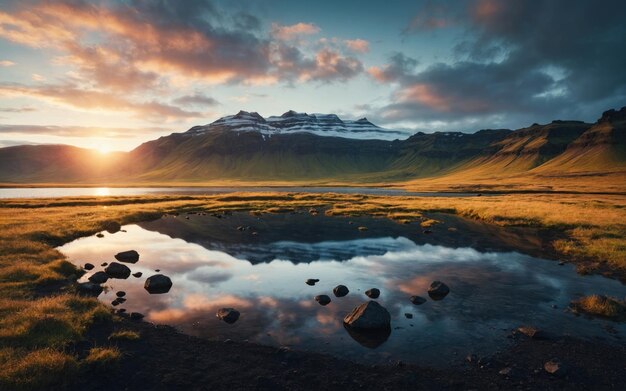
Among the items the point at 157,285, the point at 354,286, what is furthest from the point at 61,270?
the point at 354,286

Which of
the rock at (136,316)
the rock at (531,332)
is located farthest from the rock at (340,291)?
the rock at (136,316)

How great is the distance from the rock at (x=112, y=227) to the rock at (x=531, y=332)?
55.9m

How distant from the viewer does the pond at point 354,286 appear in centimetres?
2006

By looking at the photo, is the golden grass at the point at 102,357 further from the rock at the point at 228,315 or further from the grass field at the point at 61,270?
the rock at the point at 228,315

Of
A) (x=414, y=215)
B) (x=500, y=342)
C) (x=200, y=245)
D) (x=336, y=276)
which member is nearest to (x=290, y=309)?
(x=336, y=276)

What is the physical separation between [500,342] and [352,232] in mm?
37905

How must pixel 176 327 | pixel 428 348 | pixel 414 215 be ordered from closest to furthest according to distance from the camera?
pixel 428 348 → pixel 176 327 → pixel 414 215

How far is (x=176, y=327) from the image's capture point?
21203mm

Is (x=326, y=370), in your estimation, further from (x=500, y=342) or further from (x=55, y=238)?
(x=55, y=238)

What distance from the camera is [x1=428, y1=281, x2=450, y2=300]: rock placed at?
27.0 metres

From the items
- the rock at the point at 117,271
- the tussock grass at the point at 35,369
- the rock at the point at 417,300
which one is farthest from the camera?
the rock at the point at 117,271

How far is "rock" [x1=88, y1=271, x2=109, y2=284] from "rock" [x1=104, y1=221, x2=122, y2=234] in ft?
94.8

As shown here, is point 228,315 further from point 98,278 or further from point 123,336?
point 98,278

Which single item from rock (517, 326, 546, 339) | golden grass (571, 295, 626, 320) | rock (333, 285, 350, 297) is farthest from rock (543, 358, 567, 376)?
rock (333, 285, 350, 297)
